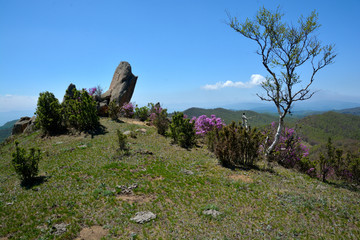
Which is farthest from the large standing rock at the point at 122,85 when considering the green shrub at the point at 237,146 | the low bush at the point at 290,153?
the low bush at the point at 290,153

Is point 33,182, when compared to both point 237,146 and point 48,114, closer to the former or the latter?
point 48,114

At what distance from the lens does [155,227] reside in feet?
22.2

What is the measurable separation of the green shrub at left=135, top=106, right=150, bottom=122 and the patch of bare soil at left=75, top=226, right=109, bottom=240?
23.9 metres

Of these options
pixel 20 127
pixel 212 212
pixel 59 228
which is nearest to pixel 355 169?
pixel 212 212

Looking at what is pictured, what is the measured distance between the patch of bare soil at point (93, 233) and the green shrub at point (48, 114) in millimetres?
16756

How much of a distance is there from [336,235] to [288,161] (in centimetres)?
1110

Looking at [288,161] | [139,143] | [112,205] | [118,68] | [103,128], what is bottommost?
[288,161]

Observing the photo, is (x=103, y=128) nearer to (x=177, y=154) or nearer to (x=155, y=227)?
(x=177, y=154)

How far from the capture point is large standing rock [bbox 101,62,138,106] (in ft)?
105

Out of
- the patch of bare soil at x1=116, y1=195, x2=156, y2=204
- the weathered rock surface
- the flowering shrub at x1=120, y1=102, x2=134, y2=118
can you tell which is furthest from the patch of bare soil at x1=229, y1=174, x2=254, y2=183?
the weathered rock surface

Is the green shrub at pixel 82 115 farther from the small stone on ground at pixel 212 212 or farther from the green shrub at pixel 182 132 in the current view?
the small stone on ground at pixel 212 212

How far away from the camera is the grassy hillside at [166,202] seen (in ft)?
21.9

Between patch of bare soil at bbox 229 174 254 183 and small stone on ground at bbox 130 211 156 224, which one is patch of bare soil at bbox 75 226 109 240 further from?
patch of bare soil at bbox 229 174 254 183

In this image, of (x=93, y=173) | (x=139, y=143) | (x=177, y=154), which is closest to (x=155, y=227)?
(x=93, y=173)
